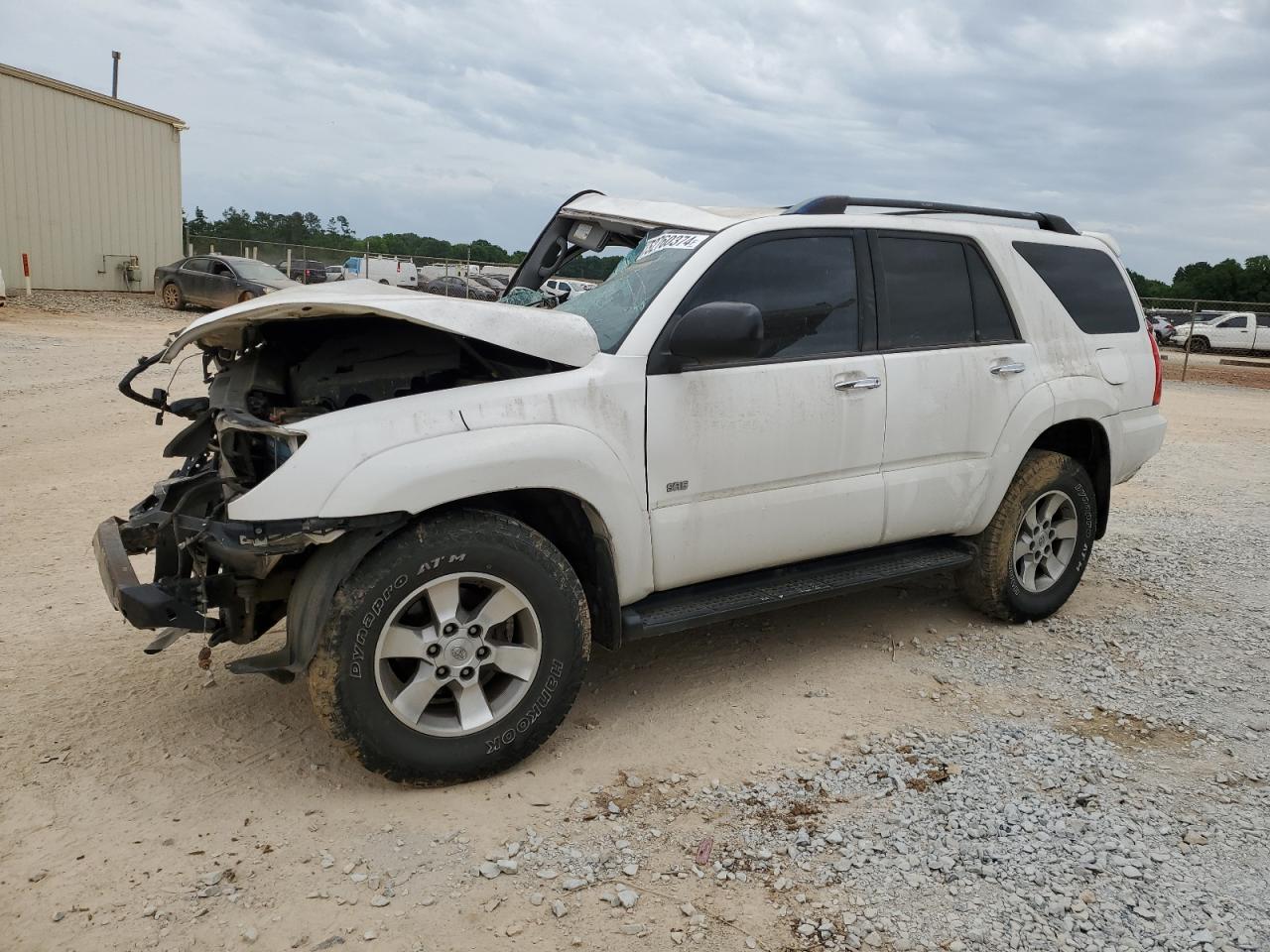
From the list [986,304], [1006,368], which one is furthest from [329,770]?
[986,304]

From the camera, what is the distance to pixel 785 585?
13.9 ft

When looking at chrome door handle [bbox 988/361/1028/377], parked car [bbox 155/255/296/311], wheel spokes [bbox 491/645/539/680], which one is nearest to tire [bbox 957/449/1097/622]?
chrome door handle [bbox 988/361/1028/377]

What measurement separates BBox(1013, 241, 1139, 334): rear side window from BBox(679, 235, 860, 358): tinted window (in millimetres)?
1288

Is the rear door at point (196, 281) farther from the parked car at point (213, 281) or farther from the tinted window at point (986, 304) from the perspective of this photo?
the tinted window at point (986, 304)

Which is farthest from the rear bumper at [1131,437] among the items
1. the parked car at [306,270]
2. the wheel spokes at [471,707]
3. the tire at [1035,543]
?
the parked car at [306,270]

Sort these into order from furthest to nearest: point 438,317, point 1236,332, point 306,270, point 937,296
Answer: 1. point 306,270
2. point 1236,332
3. point 937,296
4. point 438,317

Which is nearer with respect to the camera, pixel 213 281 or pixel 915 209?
pixel 915 209

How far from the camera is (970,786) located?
139 inches

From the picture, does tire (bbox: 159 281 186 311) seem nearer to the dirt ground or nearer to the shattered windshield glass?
the dirt ground

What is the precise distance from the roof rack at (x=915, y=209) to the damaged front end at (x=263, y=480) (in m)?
1.55

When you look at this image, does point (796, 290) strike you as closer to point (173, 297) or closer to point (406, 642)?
point (406, 642)

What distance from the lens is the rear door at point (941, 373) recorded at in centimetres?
445

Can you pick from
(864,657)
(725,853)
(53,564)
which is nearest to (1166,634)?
(864,657)

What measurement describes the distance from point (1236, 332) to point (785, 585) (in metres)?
31.4
